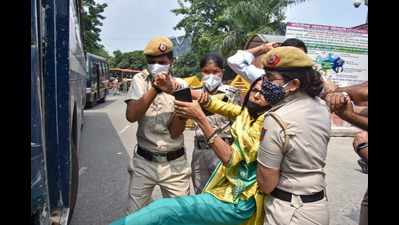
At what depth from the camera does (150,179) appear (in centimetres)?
261

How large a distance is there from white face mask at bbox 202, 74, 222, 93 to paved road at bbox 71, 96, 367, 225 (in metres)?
1.91

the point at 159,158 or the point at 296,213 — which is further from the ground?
the point at 159,158

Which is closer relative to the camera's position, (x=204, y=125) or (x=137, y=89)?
(x=204, y=125)

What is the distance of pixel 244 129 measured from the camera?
7.30ft

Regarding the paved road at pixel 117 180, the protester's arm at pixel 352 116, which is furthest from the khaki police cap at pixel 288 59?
the paved road at pixel 117 180

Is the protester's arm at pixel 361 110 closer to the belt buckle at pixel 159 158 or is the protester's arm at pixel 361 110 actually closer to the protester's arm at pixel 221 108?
the protester's arm at pixel 221 108

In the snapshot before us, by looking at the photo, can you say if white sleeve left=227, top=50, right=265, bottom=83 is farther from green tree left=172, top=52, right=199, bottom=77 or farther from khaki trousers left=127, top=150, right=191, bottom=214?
green tree left=172, top=52, right=199, bottom=77

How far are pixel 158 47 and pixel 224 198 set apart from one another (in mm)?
1028

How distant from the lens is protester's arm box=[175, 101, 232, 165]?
2.11 metres

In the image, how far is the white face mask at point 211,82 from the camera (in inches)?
122

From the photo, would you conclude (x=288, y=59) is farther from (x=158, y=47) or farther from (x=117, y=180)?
(x=117, y=180)

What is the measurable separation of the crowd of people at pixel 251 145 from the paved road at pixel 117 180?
182 cm

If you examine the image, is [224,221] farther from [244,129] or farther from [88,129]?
[88,129]

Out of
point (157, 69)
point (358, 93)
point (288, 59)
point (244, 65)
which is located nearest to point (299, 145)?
point (288, 59)
